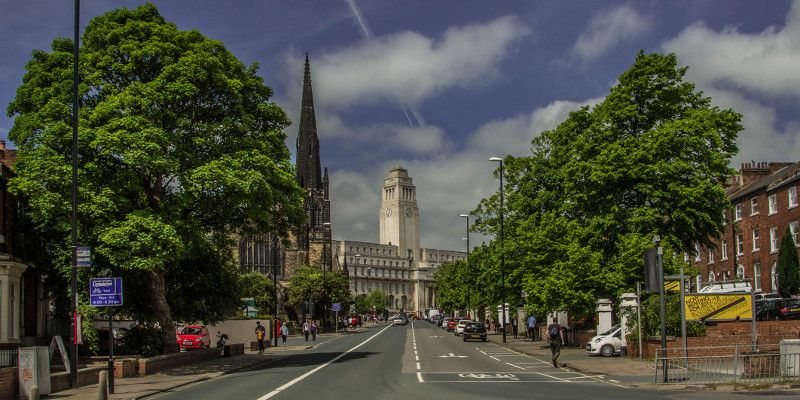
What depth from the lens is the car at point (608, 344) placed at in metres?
35.9

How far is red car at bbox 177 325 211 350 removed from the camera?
48.3 metres

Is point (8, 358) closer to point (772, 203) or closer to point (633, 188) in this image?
point (633, 188)

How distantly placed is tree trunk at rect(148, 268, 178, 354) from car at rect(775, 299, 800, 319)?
28099 millimetres

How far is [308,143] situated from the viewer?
155 m

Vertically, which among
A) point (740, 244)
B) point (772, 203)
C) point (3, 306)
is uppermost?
point (772, 203)

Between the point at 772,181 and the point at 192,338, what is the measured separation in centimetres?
3983

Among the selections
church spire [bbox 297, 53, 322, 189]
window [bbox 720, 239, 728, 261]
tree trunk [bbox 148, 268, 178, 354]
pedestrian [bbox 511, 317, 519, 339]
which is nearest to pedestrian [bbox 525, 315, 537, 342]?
pedestrian [bbox 511, 317, 519, 339]

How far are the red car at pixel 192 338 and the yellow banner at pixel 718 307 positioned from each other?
93.9ft

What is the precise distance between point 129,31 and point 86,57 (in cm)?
203

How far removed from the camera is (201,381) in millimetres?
26953

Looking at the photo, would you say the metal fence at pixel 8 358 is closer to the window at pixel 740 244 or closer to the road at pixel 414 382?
the road at pixel 414 382

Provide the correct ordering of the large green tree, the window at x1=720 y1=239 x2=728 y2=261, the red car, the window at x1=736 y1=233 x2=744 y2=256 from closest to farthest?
the large green tree → the red car → the window at x1=736 y1=233 x2=744 y2=256 → the window at x1=720 y1=239 x2=728 y2=261

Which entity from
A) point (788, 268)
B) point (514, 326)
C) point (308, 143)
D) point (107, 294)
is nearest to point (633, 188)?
point (788, 268)

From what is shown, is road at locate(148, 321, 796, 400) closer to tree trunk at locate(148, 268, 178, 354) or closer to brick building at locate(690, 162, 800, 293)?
tree trunk at locate(148, 268, 178, 354)
